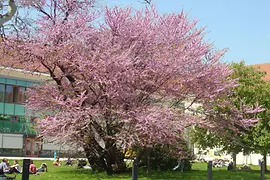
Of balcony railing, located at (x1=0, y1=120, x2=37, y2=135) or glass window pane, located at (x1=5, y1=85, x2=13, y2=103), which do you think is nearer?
balcony railing, located at (x1=0, y1=120, x2=37, y2=135)

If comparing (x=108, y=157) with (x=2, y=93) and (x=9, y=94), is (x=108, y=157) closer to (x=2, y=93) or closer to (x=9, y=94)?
(x=2, y=93)

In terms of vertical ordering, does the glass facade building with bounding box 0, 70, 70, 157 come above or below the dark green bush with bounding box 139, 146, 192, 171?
above

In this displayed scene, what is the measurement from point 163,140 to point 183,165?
6.64 meters

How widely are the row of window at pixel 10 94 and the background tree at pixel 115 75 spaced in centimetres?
2763

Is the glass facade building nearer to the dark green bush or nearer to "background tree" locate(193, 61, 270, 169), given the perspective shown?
the dark green bush

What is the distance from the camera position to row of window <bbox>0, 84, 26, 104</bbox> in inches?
1855

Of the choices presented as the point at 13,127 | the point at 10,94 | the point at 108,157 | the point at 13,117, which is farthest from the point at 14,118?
the point at 108,157

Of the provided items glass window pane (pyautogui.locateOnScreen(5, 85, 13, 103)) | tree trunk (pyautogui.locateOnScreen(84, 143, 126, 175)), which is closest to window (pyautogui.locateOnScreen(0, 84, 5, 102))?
glass window pane (pyautogui.locateOnScreen(5, 85, 13, 103))

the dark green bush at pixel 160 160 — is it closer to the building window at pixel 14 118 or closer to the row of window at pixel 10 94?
the row of window at pixel 10 94

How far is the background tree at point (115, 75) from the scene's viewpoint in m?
18.5

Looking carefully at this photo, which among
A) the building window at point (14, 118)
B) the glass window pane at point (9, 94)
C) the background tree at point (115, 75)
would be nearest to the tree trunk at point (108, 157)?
the background tree at point (115, 75)

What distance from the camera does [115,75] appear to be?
18.6m

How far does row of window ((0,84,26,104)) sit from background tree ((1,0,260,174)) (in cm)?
2763

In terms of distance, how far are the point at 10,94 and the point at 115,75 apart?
105 feet
